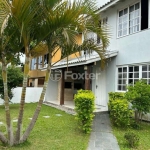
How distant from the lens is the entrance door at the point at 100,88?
14.5 m

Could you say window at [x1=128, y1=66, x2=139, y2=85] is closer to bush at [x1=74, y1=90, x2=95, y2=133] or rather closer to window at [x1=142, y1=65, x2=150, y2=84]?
window at [x1=142, y1=65, x2=150, y2=84]

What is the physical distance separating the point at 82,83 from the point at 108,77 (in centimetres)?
765

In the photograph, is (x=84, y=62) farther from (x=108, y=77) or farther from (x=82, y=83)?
(x=82, y=83)

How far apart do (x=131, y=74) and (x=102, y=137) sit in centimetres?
578

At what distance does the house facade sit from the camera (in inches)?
444

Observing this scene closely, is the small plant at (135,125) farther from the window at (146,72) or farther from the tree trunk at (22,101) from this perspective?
the tree trunk at (22,101)

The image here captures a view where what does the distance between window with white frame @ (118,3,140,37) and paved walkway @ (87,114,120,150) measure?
6.46 m

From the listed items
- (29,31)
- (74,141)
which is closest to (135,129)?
(74,141)

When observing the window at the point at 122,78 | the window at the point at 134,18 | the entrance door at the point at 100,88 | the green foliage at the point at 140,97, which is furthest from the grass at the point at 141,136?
the window at the point at 134,18

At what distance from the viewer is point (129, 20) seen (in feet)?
41.2

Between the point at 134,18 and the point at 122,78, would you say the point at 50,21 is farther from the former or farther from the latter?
the point at 122,78

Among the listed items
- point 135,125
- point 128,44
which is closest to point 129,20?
point 128,44

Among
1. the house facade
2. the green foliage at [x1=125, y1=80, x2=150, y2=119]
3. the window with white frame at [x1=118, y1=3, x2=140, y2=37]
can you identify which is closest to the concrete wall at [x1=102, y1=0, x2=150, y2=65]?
the house facade

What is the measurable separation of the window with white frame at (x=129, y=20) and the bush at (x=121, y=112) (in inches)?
214
